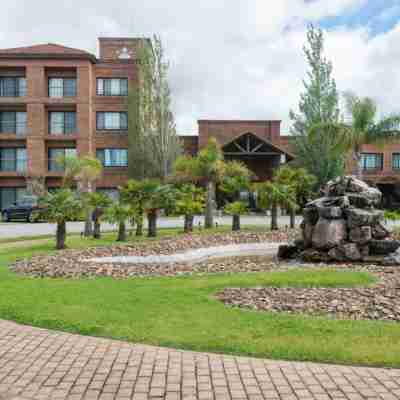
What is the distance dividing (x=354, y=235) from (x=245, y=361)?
28.6 ft

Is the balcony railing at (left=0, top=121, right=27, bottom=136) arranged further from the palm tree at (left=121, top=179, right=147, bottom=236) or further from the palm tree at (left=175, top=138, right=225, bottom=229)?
the palm tree at (left=121, top=179, right=147, bottom=236)

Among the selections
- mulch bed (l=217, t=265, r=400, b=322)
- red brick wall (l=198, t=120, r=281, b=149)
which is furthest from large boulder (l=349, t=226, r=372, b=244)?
red brick wall (l=198, t=120, r=281, b=149)

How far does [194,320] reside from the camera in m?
5.65

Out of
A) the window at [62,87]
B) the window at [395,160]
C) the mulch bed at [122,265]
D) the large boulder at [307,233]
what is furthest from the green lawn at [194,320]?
the window at [395,160]

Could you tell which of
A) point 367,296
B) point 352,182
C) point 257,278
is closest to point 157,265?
point 257,278

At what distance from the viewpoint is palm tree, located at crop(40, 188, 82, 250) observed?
14.0m

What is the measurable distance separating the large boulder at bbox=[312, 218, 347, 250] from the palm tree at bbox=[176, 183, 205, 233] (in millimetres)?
7670

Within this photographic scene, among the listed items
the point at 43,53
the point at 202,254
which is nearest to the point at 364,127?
the point at 202,254

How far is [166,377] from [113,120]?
3701 cm

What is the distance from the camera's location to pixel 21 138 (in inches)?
1497

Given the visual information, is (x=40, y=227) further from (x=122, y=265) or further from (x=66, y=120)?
(x=66, y=120)

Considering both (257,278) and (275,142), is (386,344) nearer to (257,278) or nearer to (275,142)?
(257,278)

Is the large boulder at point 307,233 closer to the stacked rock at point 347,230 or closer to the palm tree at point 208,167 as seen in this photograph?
the stacked rock at point 347,230

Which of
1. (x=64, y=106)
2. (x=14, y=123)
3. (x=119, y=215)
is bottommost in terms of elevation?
(x=119, y=215)
